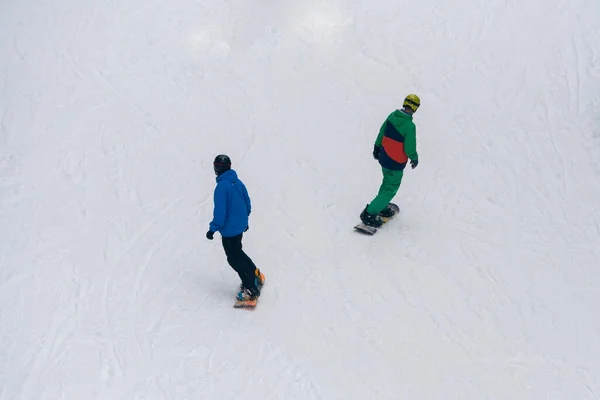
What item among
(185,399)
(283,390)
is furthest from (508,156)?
(185,399)

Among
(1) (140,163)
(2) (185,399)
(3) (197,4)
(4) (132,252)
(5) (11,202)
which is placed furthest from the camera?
(3) (197,4)

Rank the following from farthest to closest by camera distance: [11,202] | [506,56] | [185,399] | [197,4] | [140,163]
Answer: [197,4]
[506,56]
[140,163]
[11,202]
[185,399]

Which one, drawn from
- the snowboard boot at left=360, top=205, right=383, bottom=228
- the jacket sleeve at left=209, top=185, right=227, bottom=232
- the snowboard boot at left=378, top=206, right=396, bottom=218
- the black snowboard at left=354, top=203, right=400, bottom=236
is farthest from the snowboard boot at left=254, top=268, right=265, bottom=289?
the snowboard boot at left=378, top=206, right=396, bottom=218

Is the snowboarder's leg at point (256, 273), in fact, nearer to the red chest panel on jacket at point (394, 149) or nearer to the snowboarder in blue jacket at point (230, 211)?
the snowboarder in blue jacket at point (230, 211)

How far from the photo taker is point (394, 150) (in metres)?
7.38

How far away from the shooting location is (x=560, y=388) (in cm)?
555

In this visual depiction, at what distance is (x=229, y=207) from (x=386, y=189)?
2607 mm

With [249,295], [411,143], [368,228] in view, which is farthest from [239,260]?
[411,143]

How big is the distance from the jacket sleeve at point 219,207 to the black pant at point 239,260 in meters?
0.27

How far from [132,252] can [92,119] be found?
370 cm

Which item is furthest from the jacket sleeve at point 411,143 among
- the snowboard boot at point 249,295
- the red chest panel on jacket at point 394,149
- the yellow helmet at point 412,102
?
the snowboard boot at point 249,295

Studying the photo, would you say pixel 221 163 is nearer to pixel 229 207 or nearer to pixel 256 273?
pixel 229 207

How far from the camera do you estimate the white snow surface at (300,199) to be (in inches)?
230

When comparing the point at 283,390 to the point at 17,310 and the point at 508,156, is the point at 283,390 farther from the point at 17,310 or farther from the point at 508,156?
the point at 508,156
